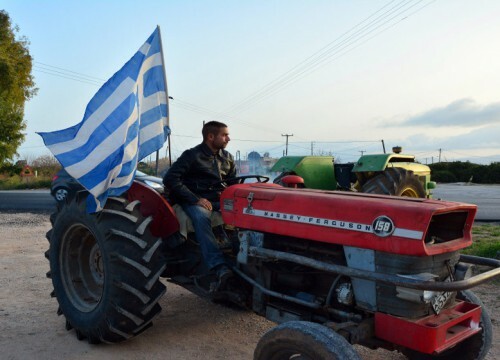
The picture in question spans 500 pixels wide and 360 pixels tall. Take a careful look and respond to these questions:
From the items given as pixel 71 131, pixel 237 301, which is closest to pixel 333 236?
pixel 237 301

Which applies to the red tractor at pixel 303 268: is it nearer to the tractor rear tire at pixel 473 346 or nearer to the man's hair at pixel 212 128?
the tractor rear tire at pixel 473 346

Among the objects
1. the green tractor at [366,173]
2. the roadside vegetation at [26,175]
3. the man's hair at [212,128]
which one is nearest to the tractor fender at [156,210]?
the man's hair at [212,128]

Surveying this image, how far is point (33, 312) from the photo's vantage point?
5105 millimetres

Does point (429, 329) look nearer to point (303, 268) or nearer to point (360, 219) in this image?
point (360, 219)

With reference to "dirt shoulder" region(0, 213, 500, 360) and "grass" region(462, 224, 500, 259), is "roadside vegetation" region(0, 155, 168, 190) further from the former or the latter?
"dirt shoulder" region(0, 213, 500, 360)

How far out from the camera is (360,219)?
3113 millimetres

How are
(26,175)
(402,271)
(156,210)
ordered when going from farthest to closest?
1. (26,175)
2. (156,210)
3. (402,271)

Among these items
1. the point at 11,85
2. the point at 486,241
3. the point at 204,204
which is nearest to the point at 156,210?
the point at 204,204

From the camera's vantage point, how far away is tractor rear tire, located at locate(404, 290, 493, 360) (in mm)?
3547

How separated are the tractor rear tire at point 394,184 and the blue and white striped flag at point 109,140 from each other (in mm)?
4392

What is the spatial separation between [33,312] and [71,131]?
212 centimetres

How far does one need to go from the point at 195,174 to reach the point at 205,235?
0.67 metres

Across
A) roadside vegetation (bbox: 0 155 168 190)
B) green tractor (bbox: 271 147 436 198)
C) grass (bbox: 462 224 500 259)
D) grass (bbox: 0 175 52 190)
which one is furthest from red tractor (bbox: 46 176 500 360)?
grass (bbox: 0 175 52 190)

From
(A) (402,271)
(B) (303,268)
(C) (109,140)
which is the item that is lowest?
(B) (303,268)
